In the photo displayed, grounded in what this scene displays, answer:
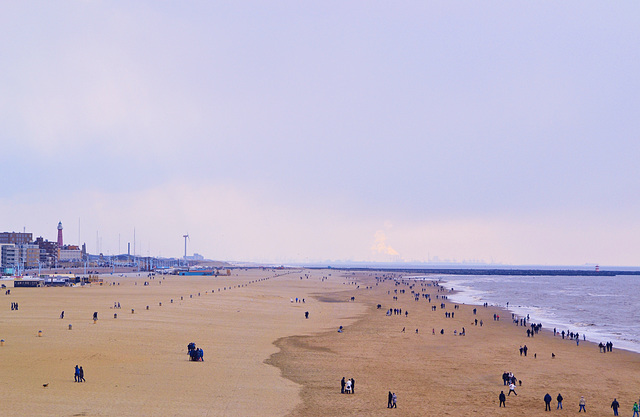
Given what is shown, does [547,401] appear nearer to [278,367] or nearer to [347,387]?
[347,387]

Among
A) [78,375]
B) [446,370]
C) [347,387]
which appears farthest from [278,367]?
[78,375]

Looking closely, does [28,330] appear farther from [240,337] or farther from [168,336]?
[240,337]

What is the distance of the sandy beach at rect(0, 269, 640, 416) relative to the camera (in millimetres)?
23031

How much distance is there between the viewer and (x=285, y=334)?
145 feet

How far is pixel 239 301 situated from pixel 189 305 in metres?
9.88

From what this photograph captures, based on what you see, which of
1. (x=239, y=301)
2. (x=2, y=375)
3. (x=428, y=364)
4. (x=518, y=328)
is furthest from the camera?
(x=239, y=301)

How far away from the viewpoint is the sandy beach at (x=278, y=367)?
75.6 ft

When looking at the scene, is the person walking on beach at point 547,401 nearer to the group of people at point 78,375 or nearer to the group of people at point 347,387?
the group of people at point 347,387

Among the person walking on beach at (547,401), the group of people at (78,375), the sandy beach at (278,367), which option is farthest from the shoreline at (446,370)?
the group of people at (78,375)

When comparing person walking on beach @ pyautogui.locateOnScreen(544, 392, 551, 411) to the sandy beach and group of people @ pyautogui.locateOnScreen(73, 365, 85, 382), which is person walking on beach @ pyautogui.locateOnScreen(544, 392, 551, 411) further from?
group of people @ pyautogui.locateOnScreen(73, 365, 85, 382)

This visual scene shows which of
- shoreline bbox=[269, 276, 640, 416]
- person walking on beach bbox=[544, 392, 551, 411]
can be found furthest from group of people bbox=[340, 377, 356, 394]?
person walking on beach bbox=[544, 392, 551, 411]

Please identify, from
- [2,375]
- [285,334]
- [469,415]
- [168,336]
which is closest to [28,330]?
[168,336]

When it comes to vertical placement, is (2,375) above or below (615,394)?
above

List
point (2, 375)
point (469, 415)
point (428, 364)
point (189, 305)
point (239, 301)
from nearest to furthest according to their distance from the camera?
point (469, 415) < point (2, 375) < point (428, 364) < point (189, 305) < point (239, 301)
